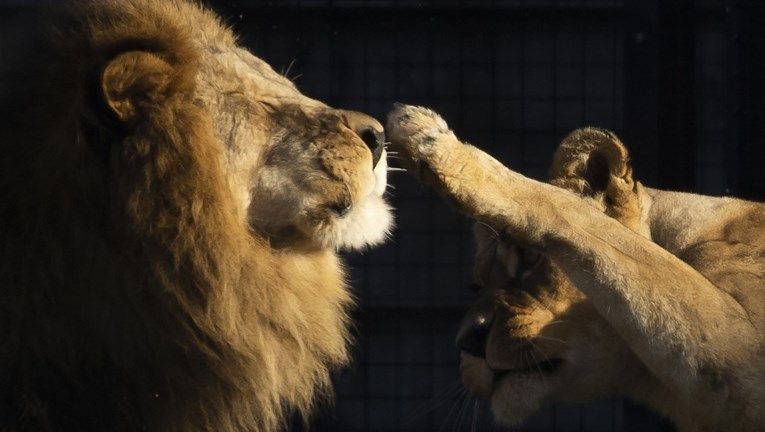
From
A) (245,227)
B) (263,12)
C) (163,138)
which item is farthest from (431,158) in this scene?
(263,12)

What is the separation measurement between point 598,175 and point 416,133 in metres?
0.58

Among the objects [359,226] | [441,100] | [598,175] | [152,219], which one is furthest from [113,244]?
[441,100]

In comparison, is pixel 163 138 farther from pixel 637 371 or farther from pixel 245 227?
pixel 637 371

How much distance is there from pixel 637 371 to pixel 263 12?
250 cm

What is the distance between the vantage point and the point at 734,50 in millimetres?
3881

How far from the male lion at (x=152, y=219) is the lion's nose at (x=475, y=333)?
2.46 ft

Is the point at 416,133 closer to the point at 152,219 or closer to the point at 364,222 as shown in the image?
the point at 364,222

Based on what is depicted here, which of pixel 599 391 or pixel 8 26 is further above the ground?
pixel 8 26

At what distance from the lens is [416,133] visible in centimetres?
263

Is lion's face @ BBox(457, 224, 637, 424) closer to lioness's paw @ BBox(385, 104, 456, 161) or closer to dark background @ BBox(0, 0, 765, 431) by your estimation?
lioness's paw @ BBox(385, 104, 456, 161)

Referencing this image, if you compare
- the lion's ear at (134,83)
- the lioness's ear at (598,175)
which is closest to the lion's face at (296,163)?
the lion's ear at (134,83)

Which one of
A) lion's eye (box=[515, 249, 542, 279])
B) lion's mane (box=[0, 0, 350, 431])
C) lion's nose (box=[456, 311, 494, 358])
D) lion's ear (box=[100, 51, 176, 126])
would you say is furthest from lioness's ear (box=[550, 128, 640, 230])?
lion's ear (box=[100, 51, 176, 126])

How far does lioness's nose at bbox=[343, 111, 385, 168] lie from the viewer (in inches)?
90.8

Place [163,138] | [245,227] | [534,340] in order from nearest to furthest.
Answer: [163,138], [245,227], [534,340]
